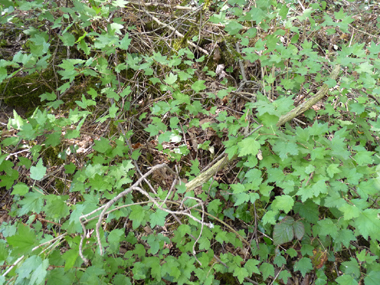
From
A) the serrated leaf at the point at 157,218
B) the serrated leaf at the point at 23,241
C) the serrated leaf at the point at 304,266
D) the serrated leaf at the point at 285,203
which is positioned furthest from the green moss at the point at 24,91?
the serrated leaf at the point at 304,266

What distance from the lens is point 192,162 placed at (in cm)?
235

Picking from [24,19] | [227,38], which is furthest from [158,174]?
[24,19]

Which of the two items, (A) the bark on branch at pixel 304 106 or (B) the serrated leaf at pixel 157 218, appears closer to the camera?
(B) the serrated leaf at pixel 157 218

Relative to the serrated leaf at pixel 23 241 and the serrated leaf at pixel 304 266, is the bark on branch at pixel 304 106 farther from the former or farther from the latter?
the serrated leaf at pixel 23 241

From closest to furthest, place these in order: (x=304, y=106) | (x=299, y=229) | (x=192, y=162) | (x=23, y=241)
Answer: (x=23, y=241) → (x=299, y=229) → (x=192, y=162) → (x=304, y=106)

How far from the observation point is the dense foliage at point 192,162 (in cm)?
158

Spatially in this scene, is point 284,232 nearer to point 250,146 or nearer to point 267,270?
point 267,270

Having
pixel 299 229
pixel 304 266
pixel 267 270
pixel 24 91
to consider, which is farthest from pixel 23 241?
pixel 24 91

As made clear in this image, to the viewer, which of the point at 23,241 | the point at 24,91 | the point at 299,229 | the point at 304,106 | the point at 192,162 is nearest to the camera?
the point at 23,241

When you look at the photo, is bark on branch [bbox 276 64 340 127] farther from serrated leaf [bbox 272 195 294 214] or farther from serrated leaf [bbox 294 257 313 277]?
serrated leaf [bbox 294 257 313 277]

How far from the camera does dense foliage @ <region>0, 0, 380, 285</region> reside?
158cm

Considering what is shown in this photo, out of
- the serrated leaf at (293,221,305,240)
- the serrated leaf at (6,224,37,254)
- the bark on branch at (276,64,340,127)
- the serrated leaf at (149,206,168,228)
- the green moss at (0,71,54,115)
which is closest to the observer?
the serrated leaf at (6,224,37,254)

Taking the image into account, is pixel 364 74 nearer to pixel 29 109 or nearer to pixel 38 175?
pixel 38 175

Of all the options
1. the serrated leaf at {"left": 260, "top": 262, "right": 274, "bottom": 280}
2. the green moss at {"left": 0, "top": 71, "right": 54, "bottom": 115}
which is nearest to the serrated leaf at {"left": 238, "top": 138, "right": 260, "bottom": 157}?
the serrated leaf at {"left": 260, "top": 262, "right": 274, "bottom": 280}
